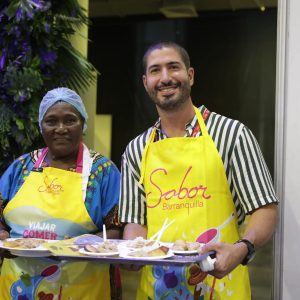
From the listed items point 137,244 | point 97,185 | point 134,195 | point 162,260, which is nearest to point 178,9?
point 97,185

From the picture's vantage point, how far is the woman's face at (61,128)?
1.97 metres

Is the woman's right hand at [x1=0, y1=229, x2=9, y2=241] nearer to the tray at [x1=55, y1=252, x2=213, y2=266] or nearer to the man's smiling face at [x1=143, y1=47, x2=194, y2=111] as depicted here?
the tray at [x1=55, y1=252, x2=213, y2=266]

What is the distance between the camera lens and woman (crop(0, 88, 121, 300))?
Answer: 1917 mm

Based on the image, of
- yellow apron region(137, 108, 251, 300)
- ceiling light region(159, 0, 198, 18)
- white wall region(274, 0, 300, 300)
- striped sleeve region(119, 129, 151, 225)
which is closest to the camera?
yellow apron region(137, 108, 251, 300)

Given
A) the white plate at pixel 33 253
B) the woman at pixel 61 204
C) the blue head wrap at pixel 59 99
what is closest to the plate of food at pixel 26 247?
the white plate at pixel 33 253

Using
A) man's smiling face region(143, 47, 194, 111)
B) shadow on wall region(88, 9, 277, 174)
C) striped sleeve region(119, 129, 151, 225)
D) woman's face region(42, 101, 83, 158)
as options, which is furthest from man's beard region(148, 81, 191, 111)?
shadow on wall region(88, 9, 277, 174)

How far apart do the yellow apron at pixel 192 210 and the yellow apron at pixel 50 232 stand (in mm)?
288

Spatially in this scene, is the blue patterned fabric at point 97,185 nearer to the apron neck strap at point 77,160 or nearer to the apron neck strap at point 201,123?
the apron neck strap at point 77,160

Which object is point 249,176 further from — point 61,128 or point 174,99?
point 61,128

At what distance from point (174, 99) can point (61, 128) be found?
0.48 meters

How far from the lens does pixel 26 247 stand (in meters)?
1.63

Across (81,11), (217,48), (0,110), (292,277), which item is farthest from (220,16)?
(292,277)

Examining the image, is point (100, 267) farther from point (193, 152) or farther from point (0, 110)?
point (0, 110)

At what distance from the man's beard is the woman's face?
39 cm
